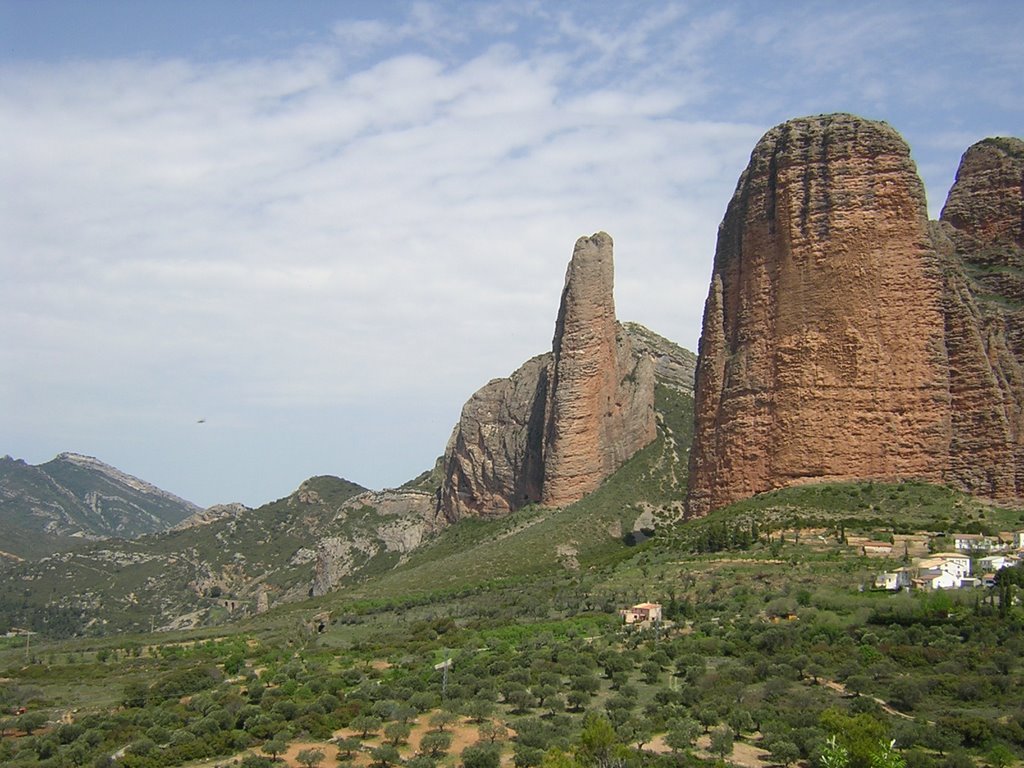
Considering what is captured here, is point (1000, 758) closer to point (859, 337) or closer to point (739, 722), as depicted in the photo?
point (739, 722)

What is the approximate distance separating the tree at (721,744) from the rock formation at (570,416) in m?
58.8

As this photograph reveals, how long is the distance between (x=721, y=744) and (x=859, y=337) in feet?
119

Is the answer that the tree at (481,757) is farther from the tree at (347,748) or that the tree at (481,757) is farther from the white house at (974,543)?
the white house at (974,543)

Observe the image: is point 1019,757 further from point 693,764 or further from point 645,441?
point 645,441

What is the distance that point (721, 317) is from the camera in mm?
65875

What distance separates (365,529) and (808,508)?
63.6 m

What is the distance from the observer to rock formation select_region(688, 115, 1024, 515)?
56.8 metres

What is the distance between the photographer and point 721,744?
2628cm

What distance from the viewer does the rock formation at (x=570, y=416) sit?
85.8m

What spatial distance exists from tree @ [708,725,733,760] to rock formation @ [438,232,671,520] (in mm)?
58758

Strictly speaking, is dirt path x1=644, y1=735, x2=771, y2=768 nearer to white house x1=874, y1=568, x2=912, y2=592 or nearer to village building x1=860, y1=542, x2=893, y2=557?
white house x1=874, y1=568, x2=912, y2=592

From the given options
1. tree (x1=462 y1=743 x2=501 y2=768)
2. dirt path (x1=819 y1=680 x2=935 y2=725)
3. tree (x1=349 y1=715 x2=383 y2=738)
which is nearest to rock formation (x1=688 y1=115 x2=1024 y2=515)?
dirt path (x1=819 y1=680 x2=935 y2=725)

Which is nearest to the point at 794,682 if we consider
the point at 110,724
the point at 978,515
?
the point at 110,724

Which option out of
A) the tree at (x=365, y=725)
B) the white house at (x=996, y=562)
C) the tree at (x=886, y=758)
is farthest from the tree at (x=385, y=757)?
the white house at (x=996, y=562)
